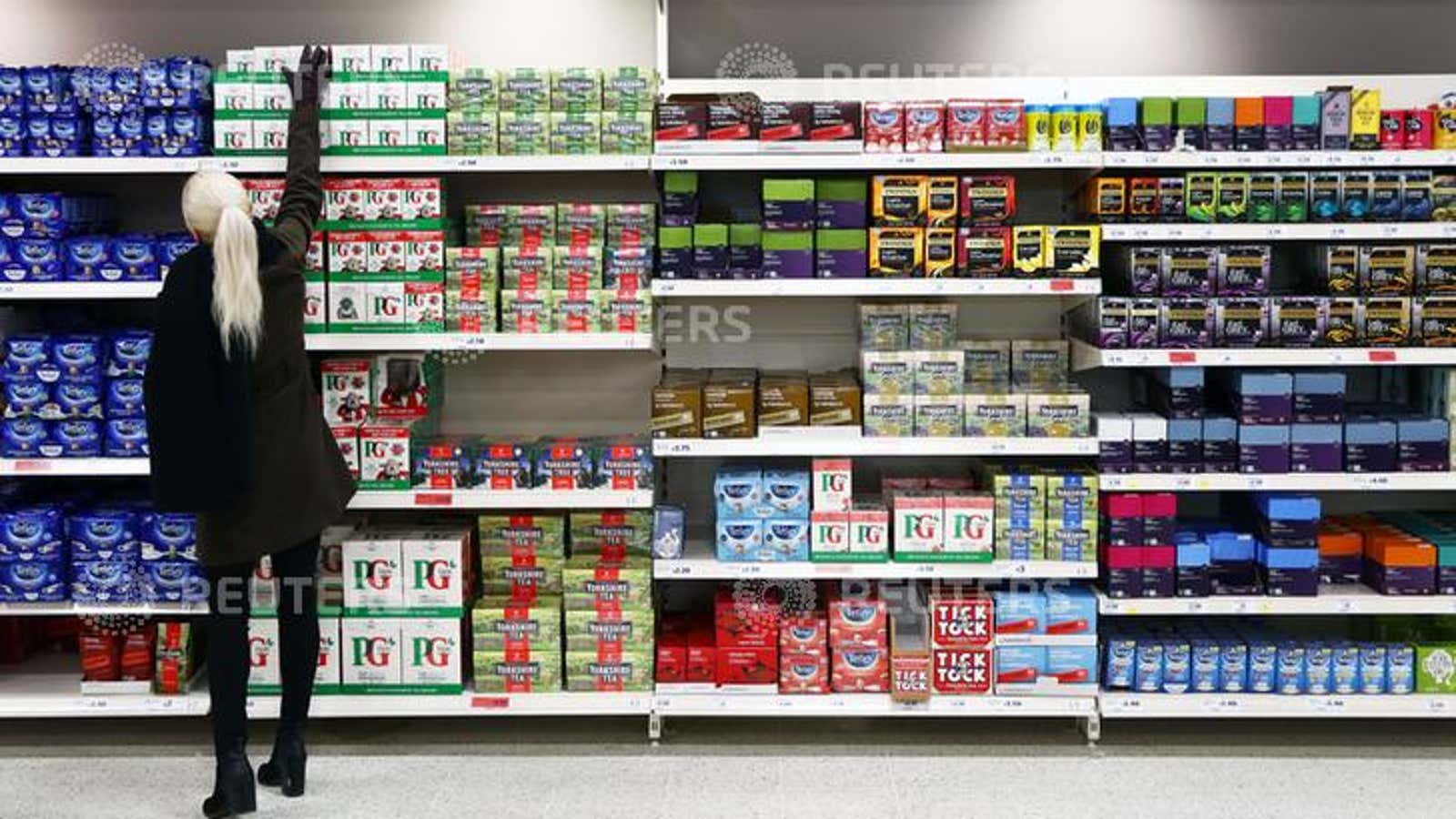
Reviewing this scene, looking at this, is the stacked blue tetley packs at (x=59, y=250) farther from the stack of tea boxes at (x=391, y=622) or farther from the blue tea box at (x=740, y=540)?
the blue tea box at (x=740, y=540)

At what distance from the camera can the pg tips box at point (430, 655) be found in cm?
431

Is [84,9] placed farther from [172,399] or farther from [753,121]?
[753,121]

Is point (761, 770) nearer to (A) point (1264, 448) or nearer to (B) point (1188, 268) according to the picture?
(A) point (1264, 448)

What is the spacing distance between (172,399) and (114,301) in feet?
4.82

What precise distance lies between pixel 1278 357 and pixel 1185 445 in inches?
15.1

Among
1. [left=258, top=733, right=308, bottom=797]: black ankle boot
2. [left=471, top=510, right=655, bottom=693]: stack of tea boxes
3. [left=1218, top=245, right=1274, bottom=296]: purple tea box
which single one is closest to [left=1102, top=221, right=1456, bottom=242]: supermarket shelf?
[left=1218, top=245, right=1274, bottom=296]: purple tea box

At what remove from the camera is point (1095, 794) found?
12.8 ft

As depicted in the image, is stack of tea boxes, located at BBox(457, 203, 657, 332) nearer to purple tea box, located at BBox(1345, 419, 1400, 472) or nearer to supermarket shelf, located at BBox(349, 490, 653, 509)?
supermarket shelf, located at BBox(349, 490, 653, 509)

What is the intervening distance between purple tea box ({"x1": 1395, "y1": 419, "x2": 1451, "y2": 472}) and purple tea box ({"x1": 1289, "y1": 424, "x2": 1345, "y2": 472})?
0.18 m

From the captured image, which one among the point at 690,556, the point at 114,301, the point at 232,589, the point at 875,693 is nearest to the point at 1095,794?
the point at 875,693

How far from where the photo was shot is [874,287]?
4219mm

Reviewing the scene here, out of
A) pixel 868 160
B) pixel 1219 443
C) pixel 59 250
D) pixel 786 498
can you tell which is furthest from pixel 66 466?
pixel 1219 443

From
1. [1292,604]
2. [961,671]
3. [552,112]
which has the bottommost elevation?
[961,671]

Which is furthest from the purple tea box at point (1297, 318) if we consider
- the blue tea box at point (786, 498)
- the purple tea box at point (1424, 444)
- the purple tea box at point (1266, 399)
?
the blue tea box at point (786, 498)
